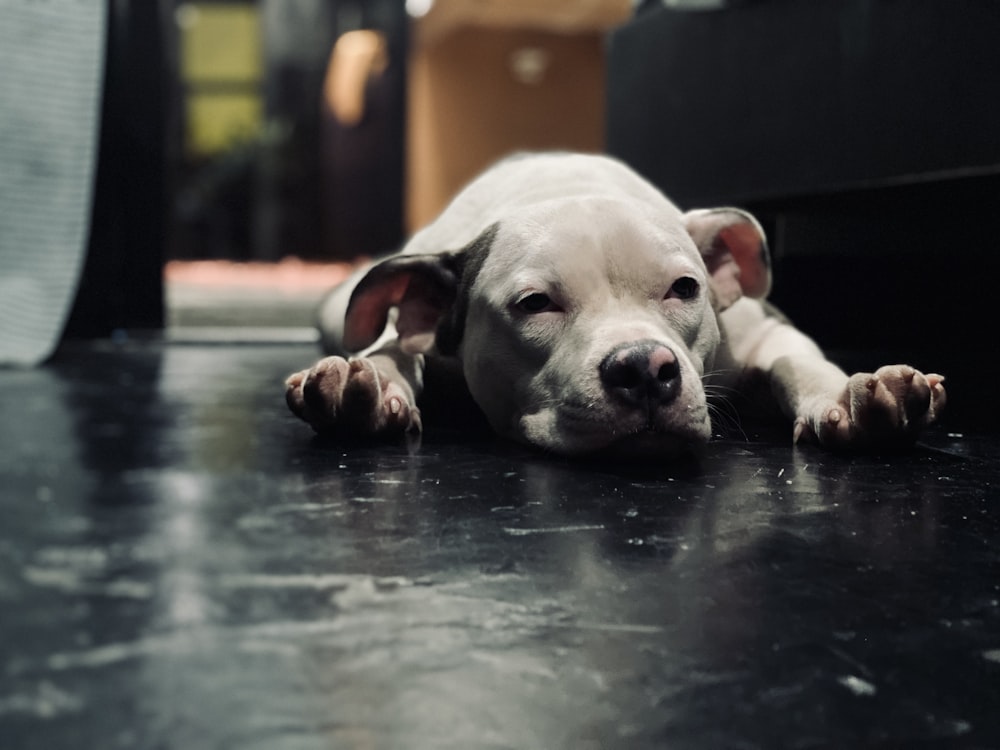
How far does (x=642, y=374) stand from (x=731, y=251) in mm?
580

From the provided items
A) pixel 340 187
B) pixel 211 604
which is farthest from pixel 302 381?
pixel 340 187

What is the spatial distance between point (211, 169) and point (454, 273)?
1077 cm

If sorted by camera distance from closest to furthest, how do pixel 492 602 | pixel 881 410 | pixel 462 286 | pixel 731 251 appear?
pixel 492 602 < pixel 881 410 < pixel 462 286 < pixel 731 251

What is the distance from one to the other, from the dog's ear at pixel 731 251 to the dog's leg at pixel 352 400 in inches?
22.9

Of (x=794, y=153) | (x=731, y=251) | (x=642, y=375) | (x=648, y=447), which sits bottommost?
(x=648, y=447)

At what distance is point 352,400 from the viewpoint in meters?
1.72

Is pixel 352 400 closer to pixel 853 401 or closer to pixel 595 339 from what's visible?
pixel 595 339

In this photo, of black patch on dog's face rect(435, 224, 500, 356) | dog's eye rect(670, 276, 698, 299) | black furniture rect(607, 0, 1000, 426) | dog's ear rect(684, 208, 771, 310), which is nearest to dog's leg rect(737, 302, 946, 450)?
dog's ear rect(684, 208, 771, 310)

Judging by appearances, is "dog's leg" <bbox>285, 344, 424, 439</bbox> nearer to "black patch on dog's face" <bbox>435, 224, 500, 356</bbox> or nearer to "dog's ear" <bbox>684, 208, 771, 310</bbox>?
"black patch on dog's face" <bbox>435, 224, 500, 356</bbox>

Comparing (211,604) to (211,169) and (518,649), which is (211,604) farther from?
(211,169)

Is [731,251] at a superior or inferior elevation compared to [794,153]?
inferior

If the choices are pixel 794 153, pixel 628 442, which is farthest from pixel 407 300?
pixel 794 153

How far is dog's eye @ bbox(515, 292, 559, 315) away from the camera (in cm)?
169

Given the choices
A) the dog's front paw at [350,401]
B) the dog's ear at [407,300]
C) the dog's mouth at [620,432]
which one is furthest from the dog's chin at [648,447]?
the dog's ear at [407,300]
